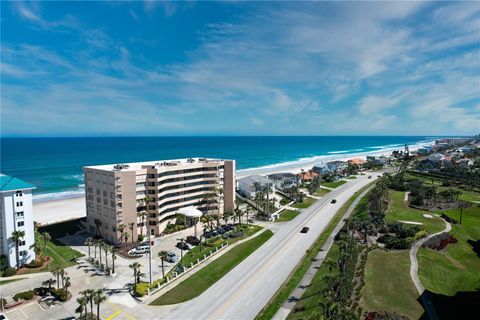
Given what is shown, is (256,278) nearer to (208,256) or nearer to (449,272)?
(208,256)

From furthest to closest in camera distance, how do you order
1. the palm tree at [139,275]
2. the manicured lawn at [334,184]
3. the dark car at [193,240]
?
1. the manicured lawn at [334,184]
2. the dark car at [193,240]
3. the palm tree at [139,275]

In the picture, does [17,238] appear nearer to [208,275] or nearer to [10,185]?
[10,185]

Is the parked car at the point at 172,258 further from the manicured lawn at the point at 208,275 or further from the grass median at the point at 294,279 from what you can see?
the grass median at the point at 294,279

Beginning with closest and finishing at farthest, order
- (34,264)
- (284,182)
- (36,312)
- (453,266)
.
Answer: (36,312) < (453,266) < (34,264) < (284,182)

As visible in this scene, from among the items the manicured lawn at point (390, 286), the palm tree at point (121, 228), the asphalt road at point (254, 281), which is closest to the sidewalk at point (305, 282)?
the asphalt road at point (254, 281)

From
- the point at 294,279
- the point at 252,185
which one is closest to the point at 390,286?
the point at 294,279

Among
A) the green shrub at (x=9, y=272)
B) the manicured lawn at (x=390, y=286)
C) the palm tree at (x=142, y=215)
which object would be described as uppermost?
the palm tree at (x=142, y=215)
